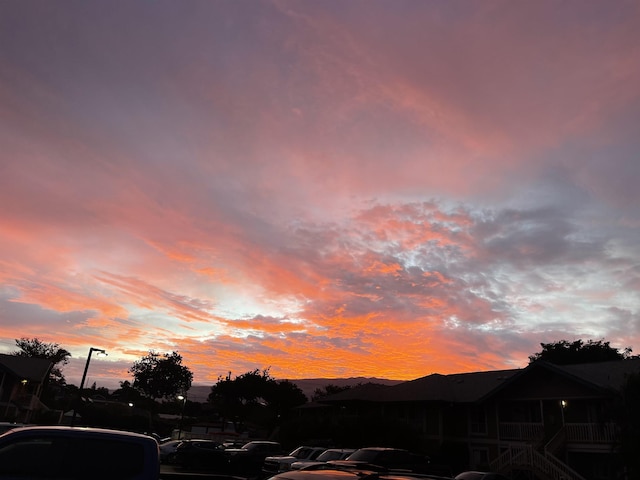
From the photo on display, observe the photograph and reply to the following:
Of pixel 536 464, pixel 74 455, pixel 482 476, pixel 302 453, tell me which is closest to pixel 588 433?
pixel 536 464

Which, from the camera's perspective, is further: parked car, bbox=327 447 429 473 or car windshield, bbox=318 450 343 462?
car windshield, bbox=318 450 343 462

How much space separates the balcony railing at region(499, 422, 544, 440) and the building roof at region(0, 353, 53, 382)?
1756 inches

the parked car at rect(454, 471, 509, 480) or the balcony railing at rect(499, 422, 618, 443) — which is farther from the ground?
the balcony railing at rect(499, 422, 618, 443)

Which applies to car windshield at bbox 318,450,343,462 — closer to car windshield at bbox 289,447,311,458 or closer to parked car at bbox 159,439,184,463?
car windshield at bbox 289,447,311,458

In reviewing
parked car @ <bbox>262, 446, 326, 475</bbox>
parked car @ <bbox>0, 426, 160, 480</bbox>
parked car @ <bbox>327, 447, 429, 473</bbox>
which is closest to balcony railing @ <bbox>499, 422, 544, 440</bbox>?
parked car @ <bbox>262, 446, 326, 475</bbox>

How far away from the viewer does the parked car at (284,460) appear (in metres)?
22.8

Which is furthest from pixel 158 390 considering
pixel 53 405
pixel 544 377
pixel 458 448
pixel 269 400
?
pixel 544 377

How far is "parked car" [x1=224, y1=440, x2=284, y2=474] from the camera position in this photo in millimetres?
25000

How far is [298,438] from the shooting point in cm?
4409

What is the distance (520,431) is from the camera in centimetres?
3130

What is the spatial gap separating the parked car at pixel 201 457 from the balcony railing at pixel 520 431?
60.0 feet

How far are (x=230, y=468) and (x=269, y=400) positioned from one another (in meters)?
59.5

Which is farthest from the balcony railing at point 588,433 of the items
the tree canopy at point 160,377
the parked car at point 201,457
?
the tree canopy at point 160,377

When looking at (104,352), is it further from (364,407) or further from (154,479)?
(154,479)
